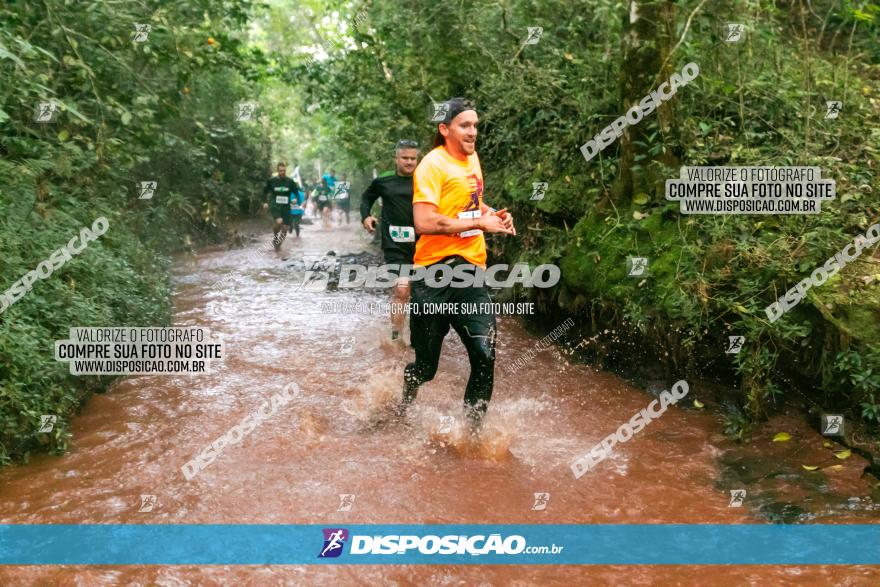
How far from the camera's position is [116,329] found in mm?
6250

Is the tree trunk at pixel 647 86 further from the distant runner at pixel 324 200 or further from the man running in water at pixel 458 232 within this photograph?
the distant runner at pixel 324 200

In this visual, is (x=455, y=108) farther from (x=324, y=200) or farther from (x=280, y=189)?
(x=324, y=200)

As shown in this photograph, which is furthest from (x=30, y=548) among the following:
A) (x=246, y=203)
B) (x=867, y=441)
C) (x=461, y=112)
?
(x=246, y=203)

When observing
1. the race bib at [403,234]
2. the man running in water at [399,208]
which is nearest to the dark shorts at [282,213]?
the man running in water at [399,208]

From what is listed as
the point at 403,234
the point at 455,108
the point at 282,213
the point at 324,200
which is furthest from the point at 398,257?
the point at 324,200

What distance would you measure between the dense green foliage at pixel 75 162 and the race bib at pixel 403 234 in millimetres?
2615

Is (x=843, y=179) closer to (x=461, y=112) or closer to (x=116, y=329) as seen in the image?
(x=461, y=112)

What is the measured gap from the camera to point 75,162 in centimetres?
705

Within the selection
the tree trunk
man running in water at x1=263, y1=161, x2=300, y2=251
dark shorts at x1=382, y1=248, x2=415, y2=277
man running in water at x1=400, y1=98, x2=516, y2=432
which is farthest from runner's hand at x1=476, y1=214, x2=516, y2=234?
man running in water at x1=263, y1=161, x2=300, y2=251

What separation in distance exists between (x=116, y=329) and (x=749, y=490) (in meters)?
5.18

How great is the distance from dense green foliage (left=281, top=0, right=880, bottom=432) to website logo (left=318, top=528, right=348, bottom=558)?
9.42 feet

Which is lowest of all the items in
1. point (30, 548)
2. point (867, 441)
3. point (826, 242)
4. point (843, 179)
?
point (30, 548)

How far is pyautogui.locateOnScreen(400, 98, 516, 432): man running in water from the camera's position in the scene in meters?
4.45

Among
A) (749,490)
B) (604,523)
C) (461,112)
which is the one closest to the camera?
(604,523)
